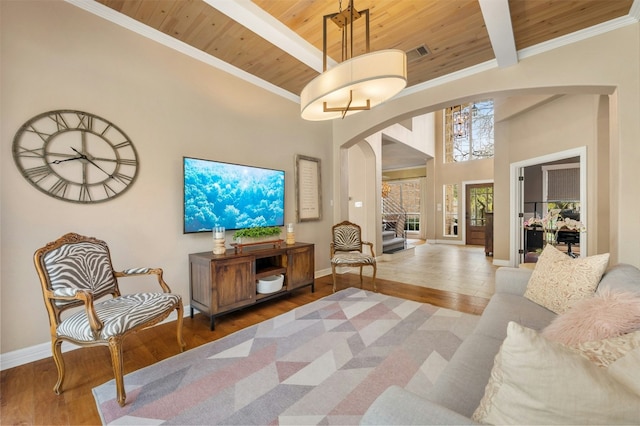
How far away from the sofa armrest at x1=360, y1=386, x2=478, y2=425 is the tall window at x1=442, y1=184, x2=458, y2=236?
9.17 meters

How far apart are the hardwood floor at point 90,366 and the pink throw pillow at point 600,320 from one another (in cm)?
206

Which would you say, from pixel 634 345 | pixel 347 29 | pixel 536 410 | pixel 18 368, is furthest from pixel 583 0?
pixel 18 368

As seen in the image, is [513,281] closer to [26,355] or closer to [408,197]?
[26,355]

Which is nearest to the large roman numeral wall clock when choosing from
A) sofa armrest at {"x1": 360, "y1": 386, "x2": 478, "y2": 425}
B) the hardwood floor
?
the hardwood floor

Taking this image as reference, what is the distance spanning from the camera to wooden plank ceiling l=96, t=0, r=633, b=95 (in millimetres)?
2301

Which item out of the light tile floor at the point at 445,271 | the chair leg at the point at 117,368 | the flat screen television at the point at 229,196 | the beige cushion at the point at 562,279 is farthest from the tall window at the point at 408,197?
the chair leg at the point at 117,368

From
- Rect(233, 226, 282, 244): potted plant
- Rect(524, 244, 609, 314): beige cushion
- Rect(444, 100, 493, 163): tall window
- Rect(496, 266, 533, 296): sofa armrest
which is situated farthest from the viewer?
Rect(444, 100, 493, 163): tall window

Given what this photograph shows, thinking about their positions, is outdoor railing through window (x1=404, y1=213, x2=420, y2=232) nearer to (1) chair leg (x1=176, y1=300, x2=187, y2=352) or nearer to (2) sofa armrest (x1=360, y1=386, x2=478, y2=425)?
(1) chair leg (x1=176, y1=300, x2=187, y2=352)

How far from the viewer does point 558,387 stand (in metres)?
0.56

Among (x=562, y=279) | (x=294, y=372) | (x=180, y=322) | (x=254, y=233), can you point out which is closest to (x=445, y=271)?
(x=562, y=279)

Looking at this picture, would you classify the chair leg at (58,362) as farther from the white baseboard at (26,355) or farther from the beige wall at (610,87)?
the beige wall at (610,87)

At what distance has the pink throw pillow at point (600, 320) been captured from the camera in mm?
904

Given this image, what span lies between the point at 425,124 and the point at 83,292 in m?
8.82

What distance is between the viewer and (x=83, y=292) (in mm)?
1582
